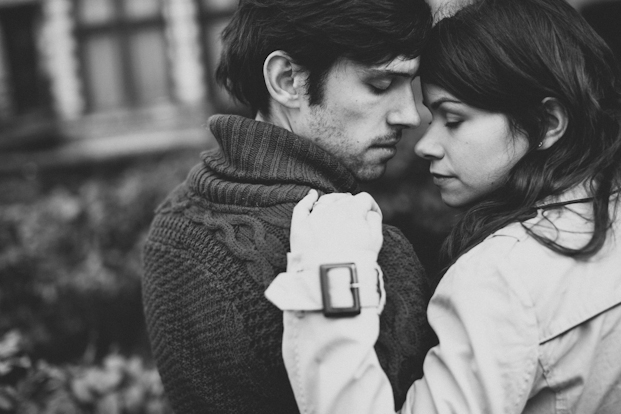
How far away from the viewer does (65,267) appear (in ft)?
13.9

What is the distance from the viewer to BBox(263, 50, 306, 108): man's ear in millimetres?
2070

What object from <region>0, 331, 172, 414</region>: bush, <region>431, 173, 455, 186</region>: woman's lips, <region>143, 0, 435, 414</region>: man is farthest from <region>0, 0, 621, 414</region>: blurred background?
<region>143, 0, 435, 414</region>: man

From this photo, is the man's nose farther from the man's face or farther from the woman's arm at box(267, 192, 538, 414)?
the woman's arm at box(267, 192, 538, 414)

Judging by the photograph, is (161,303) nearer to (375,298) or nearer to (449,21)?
(375,298)

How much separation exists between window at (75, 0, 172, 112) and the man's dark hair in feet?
23.1

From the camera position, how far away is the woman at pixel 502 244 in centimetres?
146

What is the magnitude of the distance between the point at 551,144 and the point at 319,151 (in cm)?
74

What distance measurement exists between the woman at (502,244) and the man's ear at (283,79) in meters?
0.43

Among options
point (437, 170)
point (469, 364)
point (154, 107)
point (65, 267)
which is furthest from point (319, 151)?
point (154, 107)

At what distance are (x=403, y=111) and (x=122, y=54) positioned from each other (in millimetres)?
7605

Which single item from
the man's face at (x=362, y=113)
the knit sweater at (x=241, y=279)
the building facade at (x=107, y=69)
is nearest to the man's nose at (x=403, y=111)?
the man's face at (x=362, y=113)

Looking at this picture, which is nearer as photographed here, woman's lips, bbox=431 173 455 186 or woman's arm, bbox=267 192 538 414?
woman's arm, bbox=267 192 538 414

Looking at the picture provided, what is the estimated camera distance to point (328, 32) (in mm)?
1977

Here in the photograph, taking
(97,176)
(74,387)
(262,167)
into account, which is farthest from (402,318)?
(97,176)
